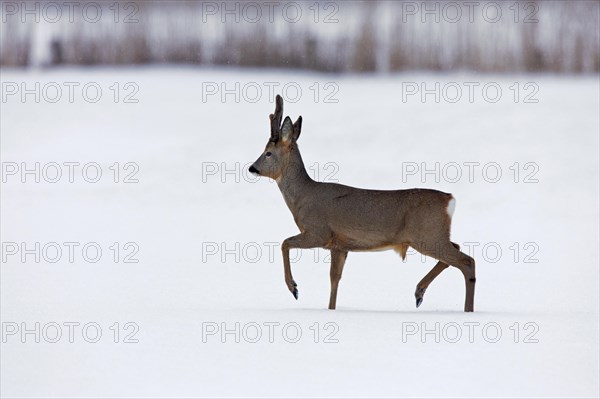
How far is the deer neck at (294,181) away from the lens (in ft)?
37.6

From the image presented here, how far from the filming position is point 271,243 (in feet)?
55.7

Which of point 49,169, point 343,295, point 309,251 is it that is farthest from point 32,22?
point 343,295

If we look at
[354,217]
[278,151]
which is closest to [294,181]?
[278,151]

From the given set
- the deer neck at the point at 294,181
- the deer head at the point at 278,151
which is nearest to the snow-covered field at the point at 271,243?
the deer neck at the point at 294,181

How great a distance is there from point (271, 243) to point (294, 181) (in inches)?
218

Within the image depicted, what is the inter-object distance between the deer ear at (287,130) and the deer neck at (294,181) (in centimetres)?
13

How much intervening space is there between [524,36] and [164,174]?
27.4 feet

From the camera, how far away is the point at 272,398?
8648 millimetres

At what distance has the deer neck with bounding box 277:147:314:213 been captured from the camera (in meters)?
11.4

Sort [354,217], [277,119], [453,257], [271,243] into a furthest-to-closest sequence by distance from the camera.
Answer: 1. [271,243]
2. [277,119]
3. [354,217]
4. [453,257]

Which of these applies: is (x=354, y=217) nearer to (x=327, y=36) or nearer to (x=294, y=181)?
(x=294, y=181)

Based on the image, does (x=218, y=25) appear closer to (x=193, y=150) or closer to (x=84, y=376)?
(x=193, y=150)

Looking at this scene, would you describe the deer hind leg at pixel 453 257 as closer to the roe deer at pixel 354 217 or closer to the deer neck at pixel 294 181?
the roe deer at pixel 354 217

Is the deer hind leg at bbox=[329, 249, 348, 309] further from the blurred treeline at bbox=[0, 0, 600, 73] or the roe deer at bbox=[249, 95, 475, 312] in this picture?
the blurred treeline at bbox=[0, 0, 600, 73]
